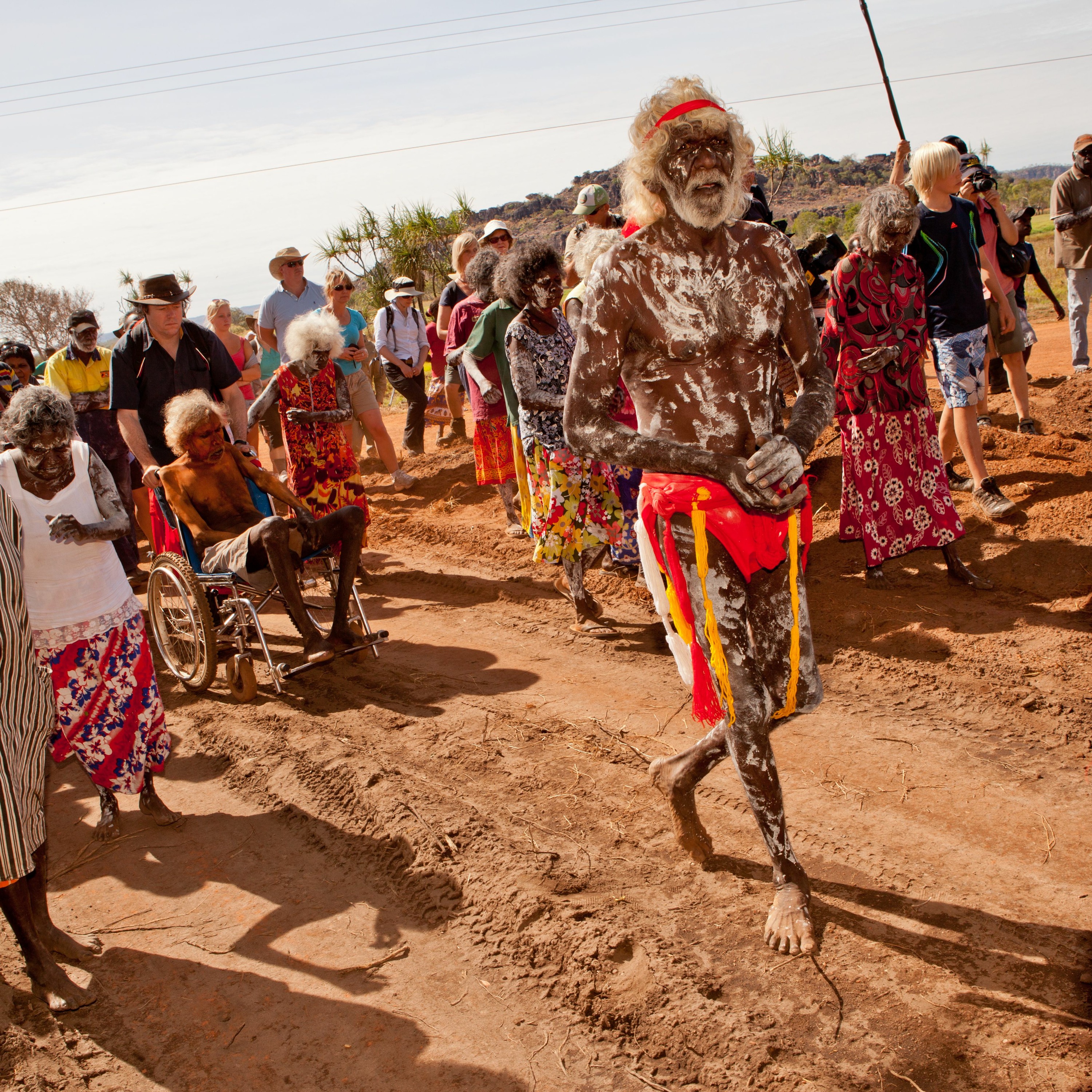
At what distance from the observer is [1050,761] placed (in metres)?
3.93

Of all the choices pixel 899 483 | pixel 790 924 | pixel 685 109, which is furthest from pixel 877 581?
pixel 685 109

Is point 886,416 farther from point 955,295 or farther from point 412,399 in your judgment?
point 412,399

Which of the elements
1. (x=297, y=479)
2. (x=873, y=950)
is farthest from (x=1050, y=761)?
(x=297, y=479)

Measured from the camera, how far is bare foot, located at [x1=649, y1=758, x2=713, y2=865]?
3.45 meters

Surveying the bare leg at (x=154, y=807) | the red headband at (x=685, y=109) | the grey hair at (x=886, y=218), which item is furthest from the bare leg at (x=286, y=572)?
the grey hair at (x=886, y=218)

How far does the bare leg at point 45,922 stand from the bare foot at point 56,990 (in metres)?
0.13

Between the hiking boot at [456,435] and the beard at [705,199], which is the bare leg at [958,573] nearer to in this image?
the beard at [705,199]

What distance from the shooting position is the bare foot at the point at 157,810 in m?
4.41

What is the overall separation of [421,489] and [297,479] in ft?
10.2

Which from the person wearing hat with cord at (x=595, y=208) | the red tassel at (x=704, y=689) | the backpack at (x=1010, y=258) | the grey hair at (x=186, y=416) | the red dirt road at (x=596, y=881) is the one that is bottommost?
the red dirt road at (x=596, y=881)

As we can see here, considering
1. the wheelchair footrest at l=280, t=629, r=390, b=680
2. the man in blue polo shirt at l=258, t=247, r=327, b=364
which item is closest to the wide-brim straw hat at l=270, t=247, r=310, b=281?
the man in blue polo shirt at l=258, t=247, r=327, b=364

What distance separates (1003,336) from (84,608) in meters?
6.49

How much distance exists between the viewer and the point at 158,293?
235 inches

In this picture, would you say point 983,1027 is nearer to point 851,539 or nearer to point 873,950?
point 873,950
